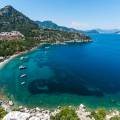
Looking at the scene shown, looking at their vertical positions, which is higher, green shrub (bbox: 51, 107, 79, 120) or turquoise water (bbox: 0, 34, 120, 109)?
green shrub (bbox: 51, 107, 79, 120)

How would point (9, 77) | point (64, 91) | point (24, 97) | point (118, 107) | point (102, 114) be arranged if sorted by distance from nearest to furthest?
point (102, 114) < point (118, 107) < point (24, 97) < point (64, 91) < point (9, 77)

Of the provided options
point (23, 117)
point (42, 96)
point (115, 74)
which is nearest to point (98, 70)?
point (115, 74)

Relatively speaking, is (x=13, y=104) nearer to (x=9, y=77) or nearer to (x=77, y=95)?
(x=77, y=95)

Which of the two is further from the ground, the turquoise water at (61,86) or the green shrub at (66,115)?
the green shrub at (66,115)

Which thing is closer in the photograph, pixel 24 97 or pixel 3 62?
pixel 24 97

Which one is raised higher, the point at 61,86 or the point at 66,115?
the point at 66,115

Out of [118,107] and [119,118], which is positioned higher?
[119,118]

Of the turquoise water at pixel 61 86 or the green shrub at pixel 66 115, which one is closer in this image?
the green shrub at pixel 66 115

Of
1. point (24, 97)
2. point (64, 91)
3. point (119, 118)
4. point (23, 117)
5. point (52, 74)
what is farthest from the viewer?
point (52, 74)

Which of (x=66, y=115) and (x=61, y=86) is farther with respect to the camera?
(x=61, y=86)

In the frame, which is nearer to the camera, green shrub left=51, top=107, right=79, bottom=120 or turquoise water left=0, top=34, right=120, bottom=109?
green shrub left=51, top=107, right=79, bottom=120
